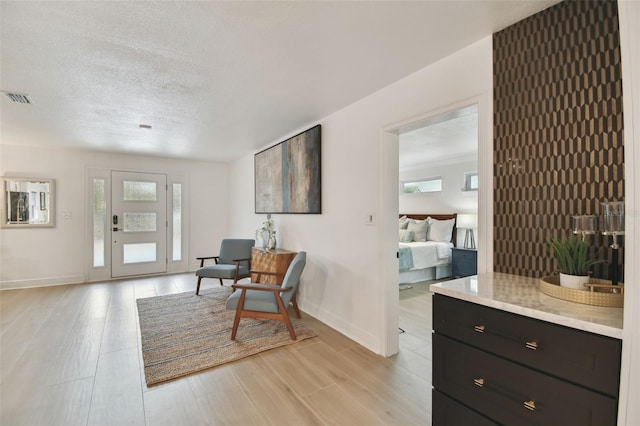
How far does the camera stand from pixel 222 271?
4.38 m

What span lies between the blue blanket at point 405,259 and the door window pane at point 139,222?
191 inches

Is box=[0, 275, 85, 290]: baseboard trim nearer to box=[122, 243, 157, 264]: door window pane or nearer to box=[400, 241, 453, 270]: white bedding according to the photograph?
box=[122, 243, 157, 264]: door window pane

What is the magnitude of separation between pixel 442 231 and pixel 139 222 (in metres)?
6.01

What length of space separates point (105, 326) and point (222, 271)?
1496 millimetres

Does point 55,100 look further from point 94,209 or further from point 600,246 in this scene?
point 600,246

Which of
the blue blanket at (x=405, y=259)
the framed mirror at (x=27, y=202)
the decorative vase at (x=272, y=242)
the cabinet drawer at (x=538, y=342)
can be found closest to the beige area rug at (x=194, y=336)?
the decorative vase at (x=272, y=242)

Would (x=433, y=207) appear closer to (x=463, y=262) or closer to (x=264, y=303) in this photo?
(x=463, y=262)

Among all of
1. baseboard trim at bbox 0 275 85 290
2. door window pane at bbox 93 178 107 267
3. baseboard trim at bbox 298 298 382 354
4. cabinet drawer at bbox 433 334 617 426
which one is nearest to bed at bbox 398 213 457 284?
baseboard trim at bbox 298 298 382 354

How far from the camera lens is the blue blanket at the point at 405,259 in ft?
16.1

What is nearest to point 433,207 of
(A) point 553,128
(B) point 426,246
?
(B) point 426,246

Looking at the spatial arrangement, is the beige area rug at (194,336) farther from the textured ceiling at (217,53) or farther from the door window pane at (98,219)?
the textured ceiling at (217,53)

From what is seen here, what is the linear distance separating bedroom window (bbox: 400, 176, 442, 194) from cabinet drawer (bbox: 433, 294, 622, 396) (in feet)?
17.5

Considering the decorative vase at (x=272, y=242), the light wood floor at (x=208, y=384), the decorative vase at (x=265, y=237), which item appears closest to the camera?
the light wood floor at (x=208, y=384)

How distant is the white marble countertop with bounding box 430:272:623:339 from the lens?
3.41 feet
